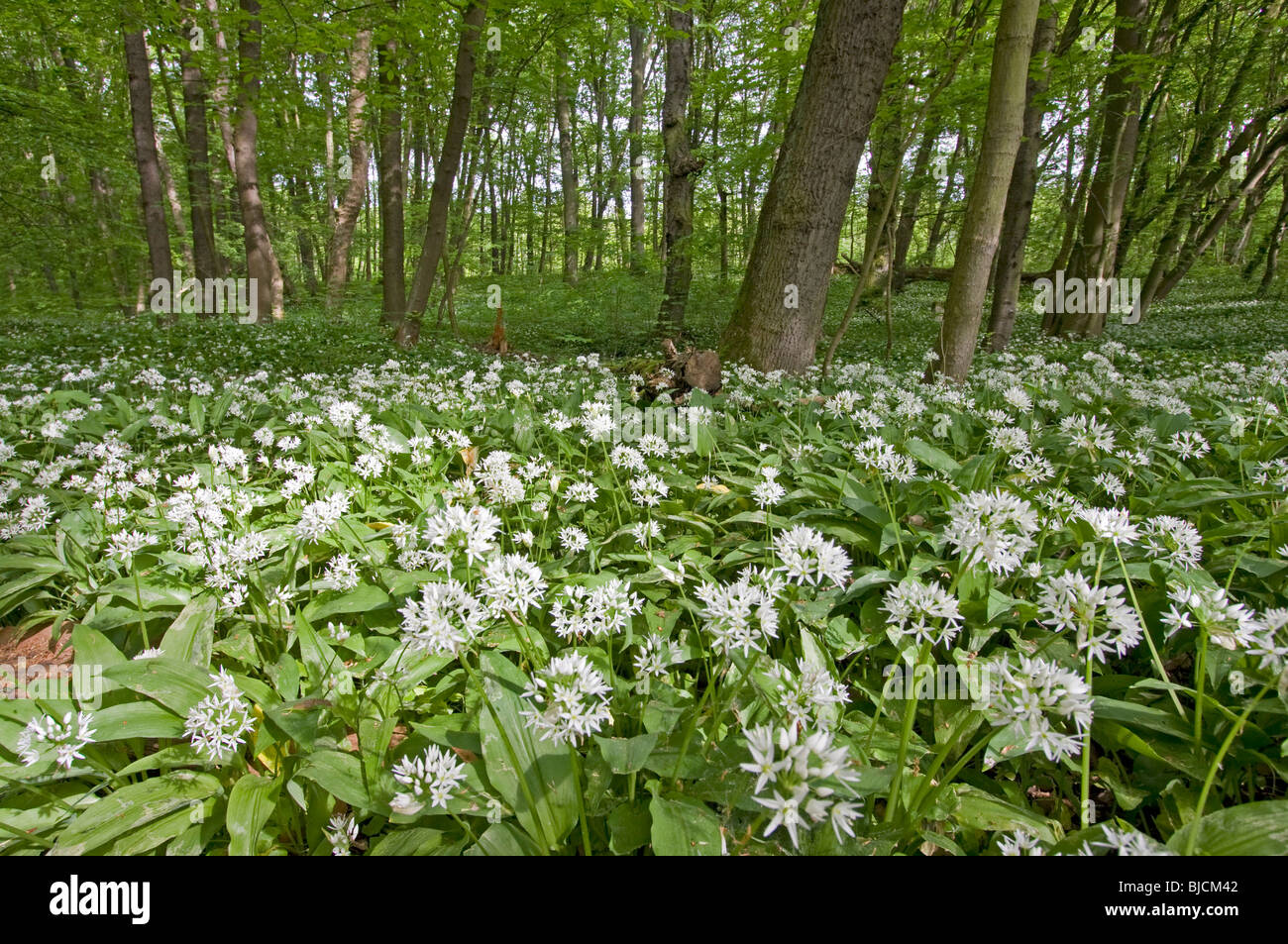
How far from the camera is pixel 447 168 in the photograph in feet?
27.3

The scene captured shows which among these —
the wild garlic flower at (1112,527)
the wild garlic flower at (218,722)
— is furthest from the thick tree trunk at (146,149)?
the wild garlic flower at (1112,527)

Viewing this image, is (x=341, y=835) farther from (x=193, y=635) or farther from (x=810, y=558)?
(x=810, y=558)

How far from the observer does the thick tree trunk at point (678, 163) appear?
9.70 meters

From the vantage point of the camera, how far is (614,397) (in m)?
4.17

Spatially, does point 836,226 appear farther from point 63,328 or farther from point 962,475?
point 63,328

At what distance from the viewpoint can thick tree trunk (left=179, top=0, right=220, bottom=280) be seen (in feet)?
33.1

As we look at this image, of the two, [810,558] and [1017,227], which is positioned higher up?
[1017,227]

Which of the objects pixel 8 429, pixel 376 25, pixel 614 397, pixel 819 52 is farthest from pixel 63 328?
pixel 819 52

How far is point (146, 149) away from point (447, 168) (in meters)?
5.79

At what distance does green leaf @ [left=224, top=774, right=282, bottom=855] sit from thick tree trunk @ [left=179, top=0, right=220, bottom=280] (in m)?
11.2

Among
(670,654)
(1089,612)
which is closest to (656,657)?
(670,654)

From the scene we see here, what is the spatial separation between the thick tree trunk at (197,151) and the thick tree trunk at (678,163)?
23.1ft

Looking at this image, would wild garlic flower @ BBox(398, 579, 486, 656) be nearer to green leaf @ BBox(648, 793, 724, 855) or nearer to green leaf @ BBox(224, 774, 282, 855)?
green leaf @ BBox(648, 793, 724, 855)

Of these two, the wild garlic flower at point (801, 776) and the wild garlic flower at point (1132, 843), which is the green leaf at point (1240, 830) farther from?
A: the wild garlic flower at point (801, 776)
